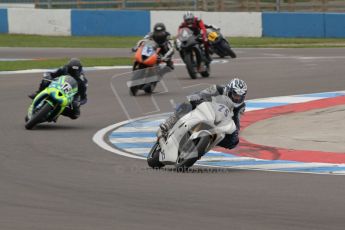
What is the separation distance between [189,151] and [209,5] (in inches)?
1002

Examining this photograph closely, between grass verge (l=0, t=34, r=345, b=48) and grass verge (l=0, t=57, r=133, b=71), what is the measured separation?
19.4 ft

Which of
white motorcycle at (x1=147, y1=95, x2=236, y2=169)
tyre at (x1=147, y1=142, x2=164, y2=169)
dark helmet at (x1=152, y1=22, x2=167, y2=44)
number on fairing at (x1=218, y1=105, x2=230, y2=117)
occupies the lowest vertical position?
tyre at (x1=147, y1=142, x2=164, y2=169)

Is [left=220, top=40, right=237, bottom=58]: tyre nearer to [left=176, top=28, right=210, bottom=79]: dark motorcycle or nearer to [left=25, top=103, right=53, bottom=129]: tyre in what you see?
[left=176, top=28, right=210, bottom=79]: dark motorcycle

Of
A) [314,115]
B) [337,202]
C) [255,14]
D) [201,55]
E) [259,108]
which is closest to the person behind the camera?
[337,202]

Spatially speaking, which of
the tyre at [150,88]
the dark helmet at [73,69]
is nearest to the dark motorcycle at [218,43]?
the tyre at [150,88]

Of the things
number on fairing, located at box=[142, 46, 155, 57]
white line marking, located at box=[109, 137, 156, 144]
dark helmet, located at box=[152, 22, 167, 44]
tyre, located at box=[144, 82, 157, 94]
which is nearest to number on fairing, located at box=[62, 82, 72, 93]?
white line marking, located at box=[109, 137, 156, 144]

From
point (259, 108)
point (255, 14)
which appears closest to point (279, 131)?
point (259, 108)

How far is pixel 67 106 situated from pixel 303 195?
254 inches

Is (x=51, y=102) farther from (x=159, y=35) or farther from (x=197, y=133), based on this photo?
(x=159, y=35)

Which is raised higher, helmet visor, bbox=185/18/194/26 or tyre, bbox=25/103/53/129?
helmet visor, bbox=185/18/194/26

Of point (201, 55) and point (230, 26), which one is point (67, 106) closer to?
point (201, 55)

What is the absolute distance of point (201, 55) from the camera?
858 inches

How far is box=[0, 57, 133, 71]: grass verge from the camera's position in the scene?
965 inches

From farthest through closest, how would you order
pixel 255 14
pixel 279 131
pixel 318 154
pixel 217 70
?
pixel 255 14
pixel 217 70
pixel 279 131
pixel 318 154
